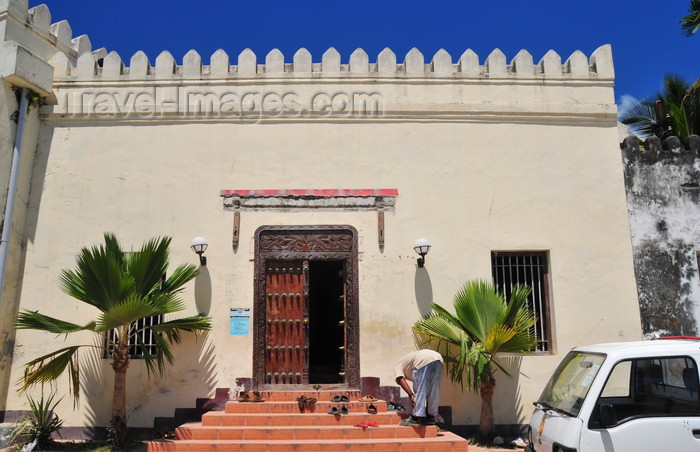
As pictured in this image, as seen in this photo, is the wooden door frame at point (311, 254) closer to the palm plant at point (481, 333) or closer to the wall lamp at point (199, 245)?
the wall lamp at point (199, 245)

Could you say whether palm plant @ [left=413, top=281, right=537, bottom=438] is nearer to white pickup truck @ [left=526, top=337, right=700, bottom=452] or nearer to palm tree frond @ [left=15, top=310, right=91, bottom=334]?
white pickup truck @ [left=526, top=337, right=700, bottom=452]

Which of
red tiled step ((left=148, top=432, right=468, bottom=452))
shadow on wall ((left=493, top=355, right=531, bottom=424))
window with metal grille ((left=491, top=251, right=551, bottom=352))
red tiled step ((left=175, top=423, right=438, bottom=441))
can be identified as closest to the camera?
red tiled step ((left=148, top=432, right=468, bottom=452))

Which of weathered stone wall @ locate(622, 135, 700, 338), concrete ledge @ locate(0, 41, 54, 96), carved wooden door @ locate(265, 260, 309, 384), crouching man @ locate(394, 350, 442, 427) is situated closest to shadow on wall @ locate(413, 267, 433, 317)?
crouching man @ locate(394, 350, 442, 427)

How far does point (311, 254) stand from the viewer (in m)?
9.11

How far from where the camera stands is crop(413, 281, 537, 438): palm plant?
808 cm

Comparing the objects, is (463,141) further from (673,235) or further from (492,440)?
(492,440)

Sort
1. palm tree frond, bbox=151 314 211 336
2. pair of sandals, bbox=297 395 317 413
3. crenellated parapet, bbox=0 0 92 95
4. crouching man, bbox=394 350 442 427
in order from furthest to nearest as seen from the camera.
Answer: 1. crenellated parapet, bbox=0 0 92 95
2. palm tree frond, bbox=151 314 211 336
3. pair of sandals, bbox=297 395 317 413
4. crouching man, bbox=394 350 442 427

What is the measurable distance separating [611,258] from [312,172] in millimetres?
5184

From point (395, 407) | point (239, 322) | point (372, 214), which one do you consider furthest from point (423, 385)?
point (239, 322)

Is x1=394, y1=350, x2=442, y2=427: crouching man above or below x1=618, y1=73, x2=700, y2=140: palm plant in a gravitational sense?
below

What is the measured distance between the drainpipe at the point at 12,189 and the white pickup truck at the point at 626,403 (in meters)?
7.95

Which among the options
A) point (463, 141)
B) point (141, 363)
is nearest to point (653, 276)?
point (463, 141)

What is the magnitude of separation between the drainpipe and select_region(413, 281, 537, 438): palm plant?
21.3 feet

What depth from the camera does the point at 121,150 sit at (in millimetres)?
9586
